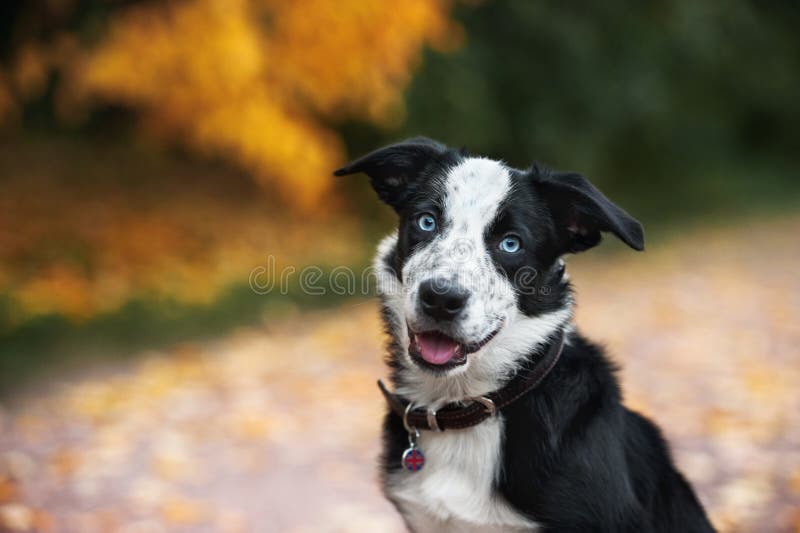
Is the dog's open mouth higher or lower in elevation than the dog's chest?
higher

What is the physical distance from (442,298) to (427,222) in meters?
0.38

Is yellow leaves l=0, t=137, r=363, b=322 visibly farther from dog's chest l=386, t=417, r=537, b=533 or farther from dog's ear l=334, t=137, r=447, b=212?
dog's chest l=386, t=417, r=537, b=533

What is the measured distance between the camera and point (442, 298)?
8.55ft

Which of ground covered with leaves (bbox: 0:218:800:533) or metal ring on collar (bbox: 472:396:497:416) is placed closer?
metal ring on collar (bbox: 472:396:497:416)

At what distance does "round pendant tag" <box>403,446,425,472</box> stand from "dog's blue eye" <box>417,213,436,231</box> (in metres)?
0.80

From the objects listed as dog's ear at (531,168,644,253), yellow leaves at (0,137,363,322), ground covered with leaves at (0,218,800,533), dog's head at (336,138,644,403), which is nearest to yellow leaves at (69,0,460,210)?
yellow leaves at (0,137,363,322)

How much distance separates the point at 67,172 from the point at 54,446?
6833 mm

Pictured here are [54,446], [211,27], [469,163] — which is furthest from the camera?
[211,27]

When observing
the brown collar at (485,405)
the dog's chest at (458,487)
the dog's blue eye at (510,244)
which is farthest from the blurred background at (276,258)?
the dog's blue eye at (510,244)

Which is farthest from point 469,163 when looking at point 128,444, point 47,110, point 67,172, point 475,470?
point 67,172

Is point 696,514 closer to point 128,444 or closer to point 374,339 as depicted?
point 128,444

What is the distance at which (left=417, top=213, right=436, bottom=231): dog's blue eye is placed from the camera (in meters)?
2.86

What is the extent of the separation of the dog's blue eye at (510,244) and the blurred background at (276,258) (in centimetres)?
208

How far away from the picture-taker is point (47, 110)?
29.7 feet
